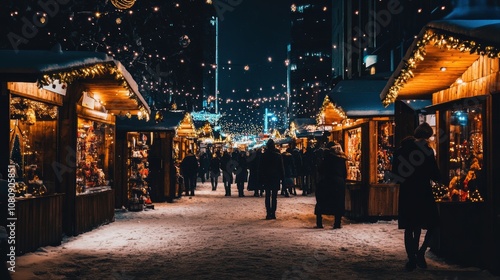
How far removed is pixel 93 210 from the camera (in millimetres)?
15016

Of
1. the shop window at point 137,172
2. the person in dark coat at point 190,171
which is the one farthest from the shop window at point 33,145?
the person in dark coat at point 190,171

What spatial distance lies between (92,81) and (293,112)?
114m

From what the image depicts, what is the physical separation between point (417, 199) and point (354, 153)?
364 inches

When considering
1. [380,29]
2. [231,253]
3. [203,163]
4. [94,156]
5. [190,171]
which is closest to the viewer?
[231,253]

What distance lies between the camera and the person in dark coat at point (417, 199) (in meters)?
9.48

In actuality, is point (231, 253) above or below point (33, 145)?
below

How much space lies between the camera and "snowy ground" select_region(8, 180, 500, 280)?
29.9 feet

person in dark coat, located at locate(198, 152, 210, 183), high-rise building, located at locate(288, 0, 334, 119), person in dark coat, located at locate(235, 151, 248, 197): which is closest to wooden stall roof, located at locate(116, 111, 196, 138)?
person in dark coat, located at locate(235, 151, 248, 197)

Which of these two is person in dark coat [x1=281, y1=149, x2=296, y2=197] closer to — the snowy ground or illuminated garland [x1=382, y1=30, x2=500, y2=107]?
the snowy ground

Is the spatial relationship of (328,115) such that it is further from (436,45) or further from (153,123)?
(436,45)

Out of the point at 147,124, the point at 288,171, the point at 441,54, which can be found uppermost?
the point at 441,54

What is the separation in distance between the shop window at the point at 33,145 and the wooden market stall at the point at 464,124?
6.42m

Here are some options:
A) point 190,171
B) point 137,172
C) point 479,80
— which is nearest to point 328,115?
point 137,172

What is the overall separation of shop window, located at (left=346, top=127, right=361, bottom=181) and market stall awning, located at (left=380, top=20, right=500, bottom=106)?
4783mm
